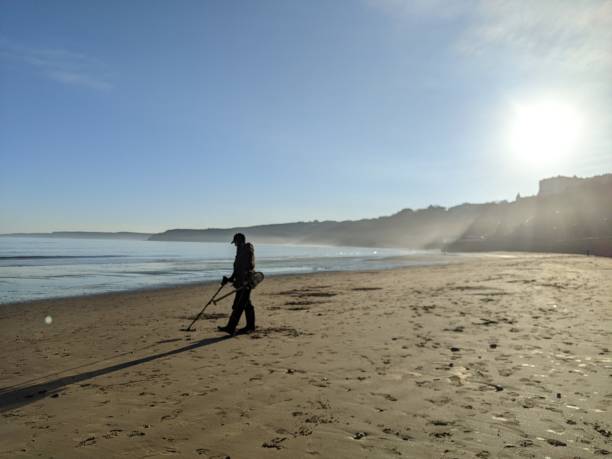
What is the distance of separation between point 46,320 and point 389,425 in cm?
1262

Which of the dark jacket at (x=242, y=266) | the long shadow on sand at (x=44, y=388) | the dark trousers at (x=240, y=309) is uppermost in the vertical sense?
the dark jacket at (x=242, y=266)

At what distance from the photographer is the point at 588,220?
7725 cm

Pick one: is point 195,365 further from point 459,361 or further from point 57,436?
point 459,361

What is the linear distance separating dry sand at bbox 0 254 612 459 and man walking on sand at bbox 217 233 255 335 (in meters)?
0.52

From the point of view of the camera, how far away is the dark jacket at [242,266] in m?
9.99

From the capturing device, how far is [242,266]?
1004 cm

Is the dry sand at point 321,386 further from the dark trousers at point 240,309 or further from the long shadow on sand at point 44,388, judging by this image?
the dark trousers at point 240,309

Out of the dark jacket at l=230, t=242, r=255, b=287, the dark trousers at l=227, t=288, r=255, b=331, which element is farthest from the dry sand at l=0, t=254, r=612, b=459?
the dark jacket at l=230, t=242, r=255, b=287

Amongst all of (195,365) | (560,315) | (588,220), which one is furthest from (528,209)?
(195,365)

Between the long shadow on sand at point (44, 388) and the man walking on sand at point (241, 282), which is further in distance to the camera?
the man walking on sand at point (241, 282)

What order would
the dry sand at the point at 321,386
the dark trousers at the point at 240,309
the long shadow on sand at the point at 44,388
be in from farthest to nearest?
the dark trousers at the point at 240,309
the long shadow on sand at the point at 44,388
the dry sand at the point at 321,386

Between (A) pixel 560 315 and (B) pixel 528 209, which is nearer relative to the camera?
(A) pixel 560 315

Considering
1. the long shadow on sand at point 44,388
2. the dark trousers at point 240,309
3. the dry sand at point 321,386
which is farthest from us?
the dark trousers at point 240,309

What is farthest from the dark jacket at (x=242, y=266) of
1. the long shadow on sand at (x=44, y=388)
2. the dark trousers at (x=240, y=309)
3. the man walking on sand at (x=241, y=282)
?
the long shadow on sand at (x=44, y=388)
